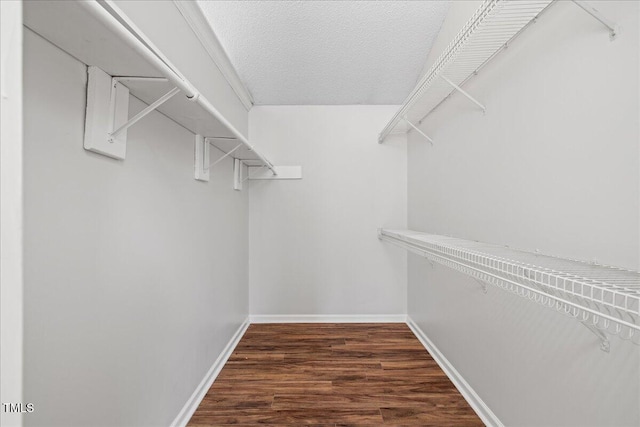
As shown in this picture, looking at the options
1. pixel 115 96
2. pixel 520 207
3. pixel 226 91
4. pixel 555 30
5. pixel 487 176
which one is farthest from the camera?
pixel 226 91

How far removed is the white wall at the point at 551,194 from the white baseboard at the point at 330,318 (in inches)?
37.9

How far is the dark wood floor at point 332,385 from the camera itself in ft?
4.96

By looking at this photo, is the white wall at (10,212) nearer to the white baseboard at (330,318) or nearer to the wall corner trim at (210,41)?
the wall corner trim at (210,41)

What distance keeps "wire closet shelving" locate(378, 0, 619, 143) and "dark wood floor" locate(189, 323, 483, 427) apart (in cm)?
154

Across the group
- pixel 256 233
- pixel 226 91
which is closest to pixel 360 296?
pixel 256 233

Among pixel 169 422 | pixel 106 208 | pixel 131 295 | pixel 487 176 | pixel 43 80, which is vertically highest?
pixel 43 80

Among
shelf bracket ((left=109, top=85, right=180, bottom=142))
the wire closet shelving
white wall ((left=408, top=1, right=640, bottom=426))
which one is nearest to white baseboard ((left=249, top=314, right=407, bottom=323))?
white wall ((left=408, top=1, right=640, bottom=426))

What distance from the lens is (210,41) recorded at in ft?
5.71

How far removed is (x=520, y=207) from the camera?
1217 mm

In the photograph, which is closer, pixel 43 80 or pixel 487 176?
pixel 43 80

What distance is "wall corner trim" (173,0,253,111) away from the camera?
1.45 meters

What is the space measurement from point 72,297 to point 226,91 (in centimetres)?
170

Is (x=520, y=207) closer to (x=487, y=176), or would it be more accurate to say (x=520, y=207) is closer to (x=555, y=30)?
(x=487, y=176)

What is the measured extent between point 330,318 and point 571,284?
2257 mm
